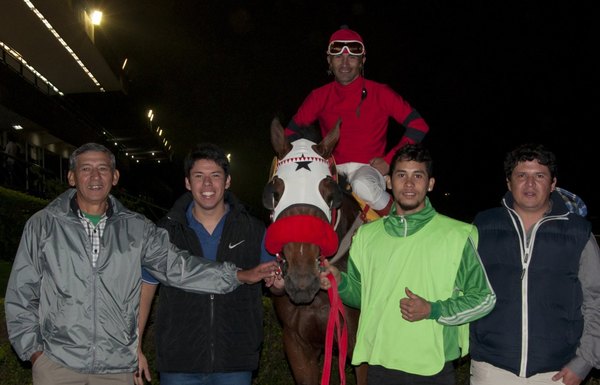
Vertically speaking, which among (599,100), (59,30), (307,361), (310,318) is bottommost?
(307,361)

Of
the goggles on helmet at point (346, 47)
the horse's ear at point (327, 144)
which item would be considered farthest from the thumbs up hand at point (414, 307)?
the goggles on helmet at point (346, 47)

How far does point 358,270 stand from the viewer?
123 inches

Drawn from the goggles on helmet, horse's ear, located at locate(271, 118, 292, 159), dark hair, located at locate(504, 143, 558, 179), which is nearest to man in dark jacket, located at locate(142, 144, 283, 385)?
horse's ear, located at locate(271, 118, 292, 159)

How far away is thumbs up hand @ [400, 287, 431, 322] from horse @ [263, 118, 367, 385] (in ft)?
1.73

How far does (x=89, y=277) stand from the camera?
293cm

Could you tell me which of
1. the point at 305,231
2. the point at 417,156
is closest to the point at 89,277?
the point at 305,231

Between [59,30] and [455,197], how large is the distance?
65.9 feet

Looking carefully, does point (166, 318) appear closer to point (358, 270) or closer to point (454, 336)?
point (358, 270)

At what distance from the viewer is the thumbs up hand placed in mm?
2639

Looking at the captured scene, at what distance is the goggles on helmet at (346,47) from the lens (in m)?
4.50

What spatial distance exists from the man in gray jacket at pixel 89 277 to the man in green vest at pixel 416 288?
0.63 meters

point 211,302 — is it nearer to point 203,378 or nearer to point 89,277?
point 203,378

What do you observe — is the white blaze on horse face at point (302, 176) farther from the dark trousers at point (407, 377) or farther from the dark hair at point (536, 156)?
the dark hair at point (536, 156)

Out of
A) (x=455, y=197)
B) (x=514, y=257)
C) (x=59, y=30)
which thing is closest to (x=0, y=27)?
(x=59, y=30)
